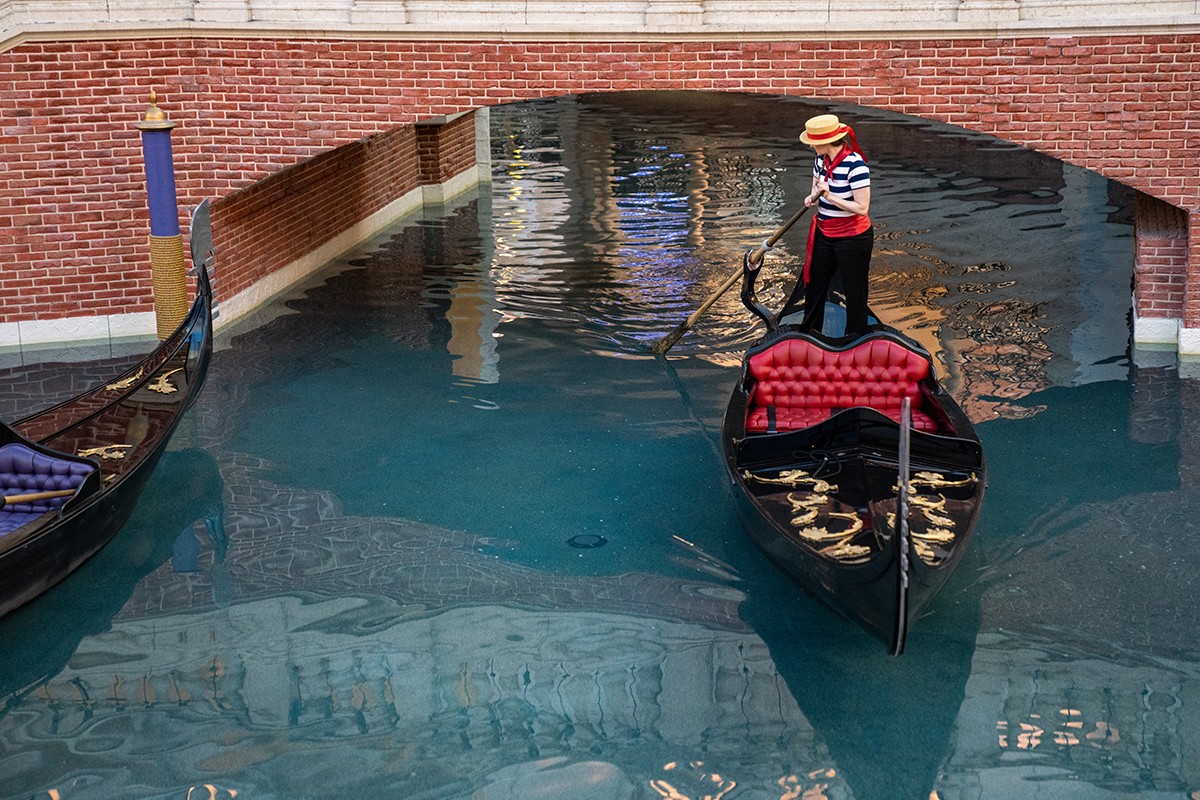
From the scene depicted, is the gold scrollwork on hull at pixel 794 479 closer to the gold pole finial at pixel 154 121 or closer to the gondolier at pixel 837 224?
the gondolier at pixel 837 224

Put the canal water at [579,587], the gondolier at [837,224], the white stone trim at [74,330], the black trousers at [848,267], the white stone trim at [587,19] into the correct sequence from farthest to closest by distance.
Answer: the white stone trim at [74,330], the white stone trim at [587,19], the black trousers at [848,267], the gondolier at [837,224], the canal water at [579,587]

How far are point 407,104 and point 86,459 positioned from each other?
3.36 m

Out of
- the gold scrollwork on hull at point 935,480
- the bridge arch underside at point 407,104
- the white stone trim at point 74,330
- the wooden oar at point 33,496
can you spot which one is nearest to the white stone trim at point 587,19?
the bridge arch underside at point 407,104

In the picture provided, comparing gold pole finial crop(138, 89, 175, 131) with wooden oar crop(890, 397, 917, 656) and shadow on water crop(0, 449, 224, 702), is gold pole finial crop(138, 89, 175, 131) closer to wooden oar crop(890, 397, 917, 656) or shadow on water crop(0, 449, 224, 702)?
shadow on water crop(0, 449, 224, 702)

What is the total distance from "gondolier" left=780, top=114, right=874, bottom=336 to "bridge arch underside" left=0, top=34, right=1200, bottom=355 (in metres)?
0.99

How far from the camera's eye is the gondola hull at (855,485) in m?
4.38

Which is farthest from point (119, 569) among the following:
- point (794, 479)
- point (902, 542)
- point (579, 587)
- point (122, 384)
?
point (902, 542)

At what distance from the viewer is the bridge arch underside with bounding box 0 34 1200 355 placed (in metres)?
7.45

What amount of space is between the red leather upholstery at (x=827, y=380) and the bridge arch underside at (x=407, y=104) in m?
1.97

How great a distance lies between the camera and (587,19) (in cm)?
764

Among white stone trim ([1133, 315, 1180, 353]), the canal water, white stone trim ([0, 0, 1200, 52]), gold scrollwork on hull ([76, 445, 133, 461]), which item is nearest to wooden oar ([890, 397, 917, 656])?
the canal water

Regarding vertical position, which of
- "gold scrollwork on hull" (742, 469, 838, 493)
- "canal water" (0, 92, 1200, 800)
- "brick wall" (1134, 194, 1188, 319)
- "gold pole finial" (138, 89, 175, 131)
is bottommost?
"canal water" (0, 92, 1200, 800)

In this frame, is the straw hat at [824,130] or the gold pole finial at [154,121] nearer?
the straw hat at [824,130]

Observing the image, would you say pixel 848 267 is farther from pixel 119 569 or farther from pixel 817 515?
pixel 119 569
